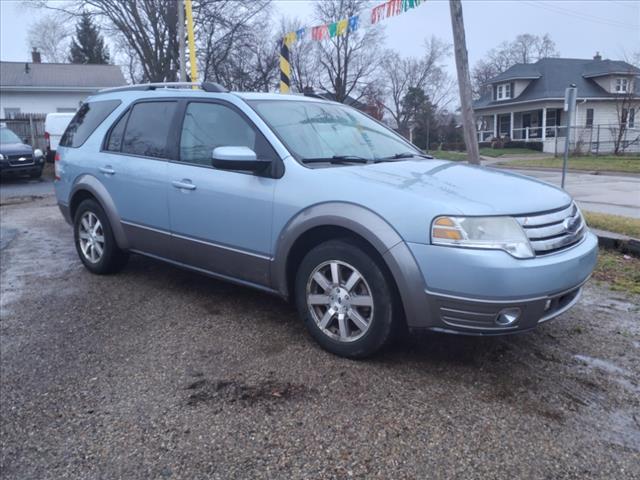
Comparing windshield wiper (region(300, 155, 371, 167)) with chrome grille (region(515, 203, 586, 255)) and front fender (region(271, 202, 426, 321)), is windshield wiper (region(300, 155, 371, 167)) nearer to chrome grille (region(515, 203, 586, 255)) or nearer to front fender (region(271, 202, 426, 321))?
front fender (region(271, 202, 426, 321))

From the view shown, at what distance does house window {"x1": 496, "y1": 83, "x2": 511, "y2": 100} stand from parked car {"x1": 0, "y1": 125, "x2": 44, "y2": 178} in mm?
35495

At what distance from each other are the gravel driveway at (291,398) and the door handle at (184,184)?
1.00 meters

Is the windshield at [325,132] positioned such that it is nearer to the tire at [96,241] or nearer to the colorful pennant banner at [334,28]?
the tire at [96,241]

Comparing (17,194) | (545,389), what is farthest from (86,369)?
(17,194)

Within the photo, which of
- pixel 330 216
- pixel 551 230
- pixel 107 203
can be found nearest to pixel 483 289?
pixel 551 230

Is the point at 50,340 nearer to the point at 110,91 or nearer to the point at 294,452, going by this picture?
the point at 294,452

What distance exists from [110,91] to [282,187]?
2871 millimetres

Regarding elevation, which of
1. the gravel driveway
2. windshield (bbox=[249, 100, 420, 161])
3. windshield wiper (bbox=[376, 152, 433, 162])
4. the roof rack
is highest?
the roof rack

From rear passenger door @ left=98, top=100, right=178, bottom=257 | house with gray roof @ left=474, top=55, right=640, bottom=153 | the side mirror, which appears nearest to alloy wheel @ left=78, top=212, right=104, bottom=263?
rear passenger door @ left=98, top=100, right=178, bottom=257

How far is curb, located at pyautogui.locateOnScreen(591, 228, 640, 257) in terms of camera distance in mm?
6227

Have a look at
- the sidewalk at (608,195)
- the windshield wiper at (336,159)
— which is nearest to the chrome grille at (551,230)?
the windshield wiper at (336,159)

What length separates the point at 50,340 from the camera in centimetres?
409

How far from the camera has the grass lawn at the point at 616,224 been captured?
683cm

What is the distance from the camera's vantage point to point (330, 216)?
11.6ft
